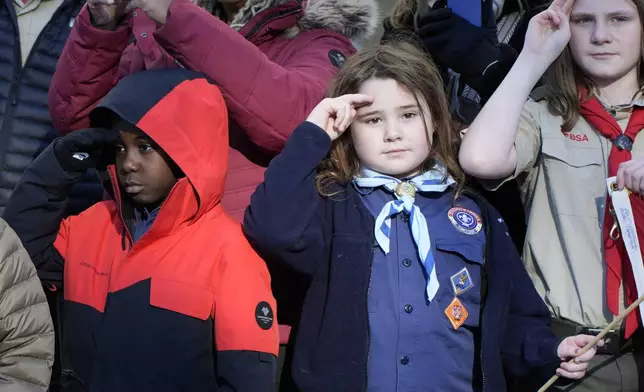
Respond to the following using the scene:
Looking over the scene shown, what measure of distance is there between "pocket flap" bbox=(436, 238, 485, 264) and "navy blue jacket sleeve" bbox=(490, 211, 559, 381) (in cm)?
6

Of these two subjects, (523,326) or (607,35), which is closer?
(523,326)

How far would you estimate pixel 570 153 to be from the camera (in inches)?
127

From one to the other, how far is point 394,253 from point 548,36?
831 millimetres

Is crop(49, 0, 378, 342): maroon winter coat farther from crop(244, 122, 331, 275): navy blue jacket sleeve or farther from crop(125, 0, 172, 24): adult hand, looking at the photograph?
crop(244, 122, 331, 275): navy blue jacket sleeve

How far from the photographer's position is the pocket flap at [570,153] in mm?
3207

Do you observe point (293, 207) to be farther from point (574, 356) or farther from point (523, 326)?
point (574, 356)

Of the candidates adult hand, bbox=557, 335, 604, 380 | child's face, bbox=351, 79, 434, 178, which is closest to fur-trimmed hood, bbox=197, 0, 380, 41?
child's face, bbox=351, 79, 434, 178

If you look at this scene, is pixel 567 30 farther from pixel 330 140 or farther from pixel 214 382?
pixel 214 382

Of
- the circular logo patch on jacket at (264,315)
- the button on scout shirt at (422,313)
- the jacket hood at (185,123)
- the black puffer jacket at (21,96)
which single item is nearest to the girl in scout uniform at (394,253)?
the button on scout shirt at (422,313)

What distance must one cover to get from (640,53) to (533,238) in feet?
2.28

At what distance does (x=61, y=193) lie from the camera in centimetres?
324

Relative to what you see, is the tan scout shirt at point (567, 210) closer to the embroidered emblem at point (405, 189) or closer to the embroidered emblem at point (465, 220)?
the embroidered emblem at point (465, 220)

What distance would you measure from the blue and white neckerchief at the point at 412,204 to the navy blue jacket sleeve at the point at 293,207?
0.60 ft

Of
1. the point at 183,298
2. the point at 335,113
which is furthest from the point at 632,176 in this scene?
the point at 183,298
